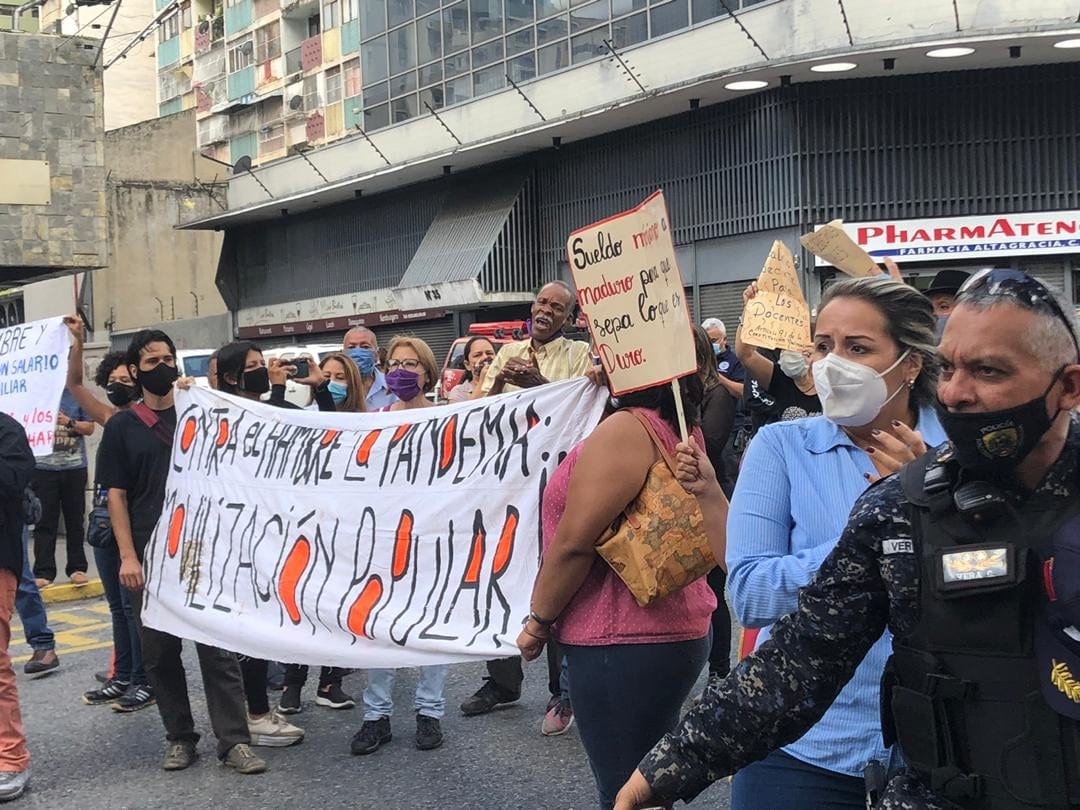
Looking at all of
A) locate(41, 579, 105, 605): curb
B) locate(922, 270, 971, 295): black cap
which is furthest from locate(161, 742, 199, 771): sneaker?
locate(41, 579, 105, 605): curb

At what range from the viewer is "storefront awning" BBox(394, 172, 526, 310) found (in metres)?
27.6

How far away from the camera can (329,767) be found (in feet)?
19.2

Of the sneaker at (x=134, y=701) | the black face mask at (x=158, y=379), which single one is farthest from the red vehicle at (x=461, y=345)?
the black face mask at (x=158, y=379)

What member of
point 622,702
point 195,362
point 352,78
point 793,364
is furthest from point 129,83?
point 622,702

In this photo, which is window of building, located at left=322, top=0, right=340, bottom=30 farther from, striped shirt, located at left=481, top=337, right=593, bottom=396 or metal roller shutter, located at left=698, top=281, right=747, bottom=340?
striped shirt, located at left=481, top=337, right=593, bottom=396

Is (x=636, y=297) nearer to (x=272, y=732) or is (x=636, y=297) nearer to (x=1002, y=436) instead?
(x=1002, y=436)

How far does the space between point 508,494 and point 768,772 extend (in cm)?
228

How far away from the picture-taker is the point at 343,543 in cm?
552

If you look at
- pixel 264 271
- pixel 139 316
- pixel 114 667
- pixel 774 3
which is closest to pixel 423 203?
pixel 264 271

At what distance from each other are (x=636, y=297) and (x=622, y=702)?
1128 millimetres

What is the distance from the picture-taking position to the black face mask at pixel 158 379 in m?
6.25

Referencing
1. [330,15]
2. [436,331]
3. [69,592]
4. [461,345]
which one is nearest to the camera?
[69,592]

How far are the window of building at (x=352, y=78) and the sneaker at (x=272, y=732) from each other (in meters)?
37.7

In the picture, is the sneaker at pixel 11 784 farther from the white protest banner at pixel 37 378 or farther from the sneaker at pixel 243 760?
the white protest banner at pixel 37 378
